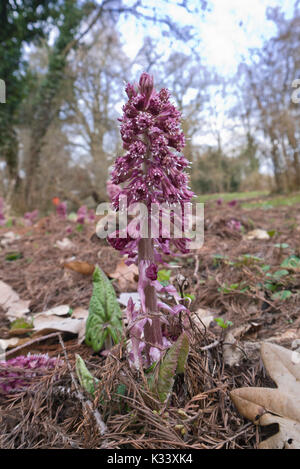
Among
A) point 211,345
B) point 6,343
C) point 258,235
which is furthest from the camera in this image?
point 258,235

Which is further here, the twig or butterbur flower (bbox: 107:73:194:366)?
the twig

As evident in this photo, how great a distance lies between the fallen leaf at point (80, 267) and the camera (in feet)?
8.05

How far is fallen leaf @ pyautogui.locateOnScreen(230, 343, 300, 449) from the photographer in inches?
34.8

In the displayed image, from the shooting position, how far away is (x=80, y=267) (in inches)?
97.7

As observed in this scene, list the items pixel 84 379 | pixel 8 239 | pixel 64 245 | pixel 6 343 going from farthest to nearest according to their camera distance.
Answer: pixel 8 239
pixel 64 245
pixel 6 343
pixel 84 379

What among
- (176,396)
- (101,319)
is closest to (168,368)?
(176,396)

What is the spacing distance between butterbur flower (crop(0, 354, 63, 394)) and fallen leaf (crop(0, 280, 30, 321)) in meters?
0.76

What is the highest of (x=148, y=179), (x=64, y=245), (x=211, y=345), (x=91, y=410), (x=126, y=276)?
(x=148, y=179)

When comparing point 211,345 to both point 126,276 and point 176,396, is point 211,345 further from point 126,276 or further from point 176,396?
point 126,276

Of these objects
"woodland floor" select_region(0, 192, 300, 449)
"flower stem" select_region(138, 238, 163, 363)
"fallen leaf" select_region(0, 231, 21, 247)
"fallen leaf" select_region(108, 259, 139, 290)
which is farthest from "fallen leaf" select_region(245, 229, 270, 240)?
"fallen leaf" select_region(0, 231, 21, 247)

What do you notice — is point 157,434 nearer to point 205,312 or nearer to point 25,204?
point 205,312

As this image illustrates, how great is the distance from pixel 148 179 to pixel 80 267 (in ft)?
5.22

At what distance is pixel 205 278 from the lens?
2498 mm

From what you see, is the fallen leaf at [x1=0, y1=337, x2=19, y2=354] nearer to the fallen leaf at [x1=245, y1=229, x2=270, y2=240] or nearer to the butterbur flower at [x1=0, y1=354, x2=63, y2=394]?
the butterbur flower at [x1=0, y1=354, x2=63, y2=394]
